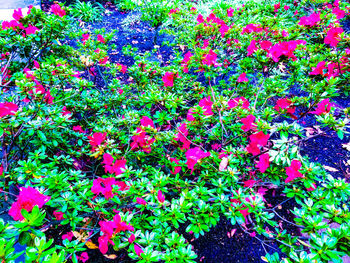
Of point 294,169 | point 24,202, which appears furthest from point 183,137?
point 24,202

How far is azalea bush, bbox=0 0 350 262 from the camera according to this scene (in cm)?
127

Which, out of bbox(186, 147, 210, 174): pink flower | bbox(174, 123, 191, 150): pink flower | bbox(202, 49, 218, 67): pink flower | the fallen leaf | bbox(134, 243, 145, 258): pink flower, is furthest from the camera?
the fallen leaf

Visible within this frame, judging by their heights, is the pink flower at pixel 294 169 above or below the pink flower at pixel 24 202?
below

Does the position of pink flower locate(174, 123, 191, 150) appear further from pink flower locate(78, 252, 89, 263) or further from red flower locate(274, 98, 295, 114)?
pink flower locate(78, 252, 89, 263)

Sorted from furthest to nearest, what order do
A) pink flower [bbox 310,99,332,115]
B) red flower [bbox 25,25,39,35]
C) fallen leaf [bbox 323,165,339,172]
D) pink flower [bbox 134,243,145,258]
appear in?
fallen leaf [bbox 323,165,339,172], red flower [bbox 25,25,39,35], pink flower [bbox 310,99,332,115], pink flower [bbox 134,243,145,258]

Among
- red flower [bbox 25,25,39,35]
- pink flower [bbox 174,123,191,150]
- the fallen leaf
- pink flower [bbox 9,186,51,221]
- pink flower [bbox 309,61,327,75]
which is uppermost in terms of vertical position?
red flower [bbox 25,25,39,35]

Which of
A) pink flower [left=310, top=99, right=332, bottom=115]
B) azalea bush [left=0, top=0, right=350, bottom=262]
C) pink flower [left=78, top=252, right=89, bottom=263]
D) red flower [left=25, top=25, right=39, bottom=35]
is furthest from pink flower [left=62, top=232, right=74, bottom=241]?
pink flower [left=310, top=99, right=332, bottom=115]

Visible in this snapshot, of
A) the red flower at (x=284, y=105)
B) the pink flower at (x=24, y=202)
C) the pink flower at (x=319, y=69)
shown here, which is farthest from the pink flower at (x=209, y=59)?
the pink flower at (x=24, y=202)

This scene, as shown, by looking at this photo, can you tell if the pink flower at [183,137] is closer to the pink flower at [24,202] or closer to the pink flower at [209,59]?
the pink flower at [209,59]

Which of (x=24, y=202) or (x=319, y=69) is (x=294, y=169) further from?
(x=24, y=202)

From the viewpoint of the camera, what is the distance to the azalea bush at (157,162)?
127cm

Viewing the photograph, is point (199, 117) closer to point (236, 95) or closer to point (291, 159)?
point (291, 159)

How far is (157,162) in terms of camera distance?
217 cm

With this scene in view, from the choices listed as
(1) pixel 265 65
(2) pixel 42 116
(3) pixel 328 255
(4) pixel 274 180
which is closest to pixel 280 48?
(1) pixel 265 65
